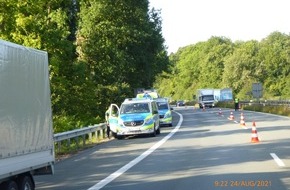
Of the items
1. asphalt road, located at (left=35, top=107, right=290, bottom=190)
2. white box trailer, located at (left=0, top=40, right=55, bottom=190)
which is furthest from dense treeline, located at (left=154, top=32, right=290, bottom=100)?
white box trailer, located at (left=0, top=40, right=55, bottom=190)

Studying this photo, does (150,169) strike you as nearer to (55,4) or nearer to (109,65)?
→ (55,4)

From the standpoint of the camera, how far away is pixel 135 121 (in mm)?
25859

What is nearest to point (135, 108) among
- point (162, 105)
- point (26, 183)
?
point (162, 105)

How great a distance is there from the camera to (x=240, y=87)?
125 metres

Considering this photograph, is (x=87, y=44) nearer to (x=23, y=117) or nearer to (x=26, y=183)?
(x=23, y=117)

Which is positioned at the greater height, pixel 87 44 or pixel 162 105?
pixel 87 44

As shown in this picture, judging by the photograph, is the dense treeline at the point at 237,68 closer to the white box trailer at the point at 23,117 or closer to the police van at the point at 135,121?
the police van at the point at 135,121

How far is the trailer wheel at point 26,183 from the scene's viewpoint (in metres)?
8.80

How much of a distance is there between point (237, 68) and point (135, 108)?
98607 mm

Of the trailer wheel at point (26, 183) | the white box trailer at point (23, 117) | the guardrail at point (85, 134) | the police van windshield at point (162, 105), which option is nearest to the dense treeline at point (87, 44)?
the guardrail at point (85, 134)

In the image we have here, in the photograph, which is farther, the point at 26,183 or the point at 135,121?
the point at 135,121

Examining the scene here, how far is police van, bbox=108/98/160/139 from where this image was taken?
25.8 meters

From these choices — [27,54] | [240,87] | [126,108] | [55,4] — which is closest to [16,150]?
[27,54]

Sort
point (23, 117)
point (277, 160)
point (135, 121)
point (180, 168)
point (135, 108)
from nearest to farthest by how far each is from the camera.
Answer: point (23, 117)
point (180, 168)
point (277, 160)
point (135, 121)
point (135, 108)
